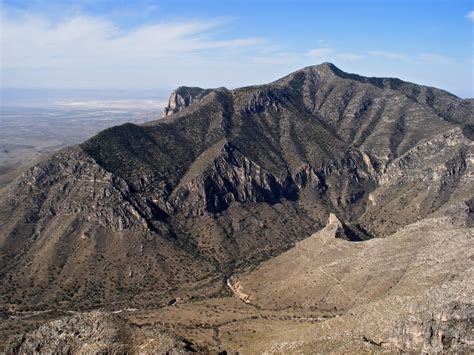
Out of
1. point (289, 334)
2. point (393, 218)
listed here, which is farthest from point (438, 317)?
point (393, 218)

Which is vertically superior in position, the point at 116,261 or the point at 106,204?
the point at 106,204

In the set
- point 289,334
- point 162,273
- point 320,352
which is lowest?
point 162,273

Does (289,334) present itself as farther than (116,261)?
No

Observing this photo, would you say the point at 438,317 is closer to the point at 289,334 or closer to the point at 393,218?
the point at 289,334

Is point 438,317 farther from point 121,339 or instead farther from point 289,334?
point 121,339

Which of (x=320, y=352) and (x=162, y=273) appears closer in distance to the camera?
(x=320, y=352)

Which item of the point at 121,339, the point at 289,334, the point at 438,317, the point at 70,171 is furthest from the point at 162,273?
the point at 438,317

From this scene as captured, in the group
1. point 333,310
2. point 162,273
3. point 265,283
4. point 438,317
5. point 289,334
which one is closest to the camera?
point 438,317

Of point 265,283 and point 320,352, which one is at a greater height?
point 320,352

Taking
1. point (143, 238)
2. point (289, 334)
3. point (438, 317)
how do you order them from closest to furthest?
point (438, 317) < point (289, 334) < point (143, 238)
